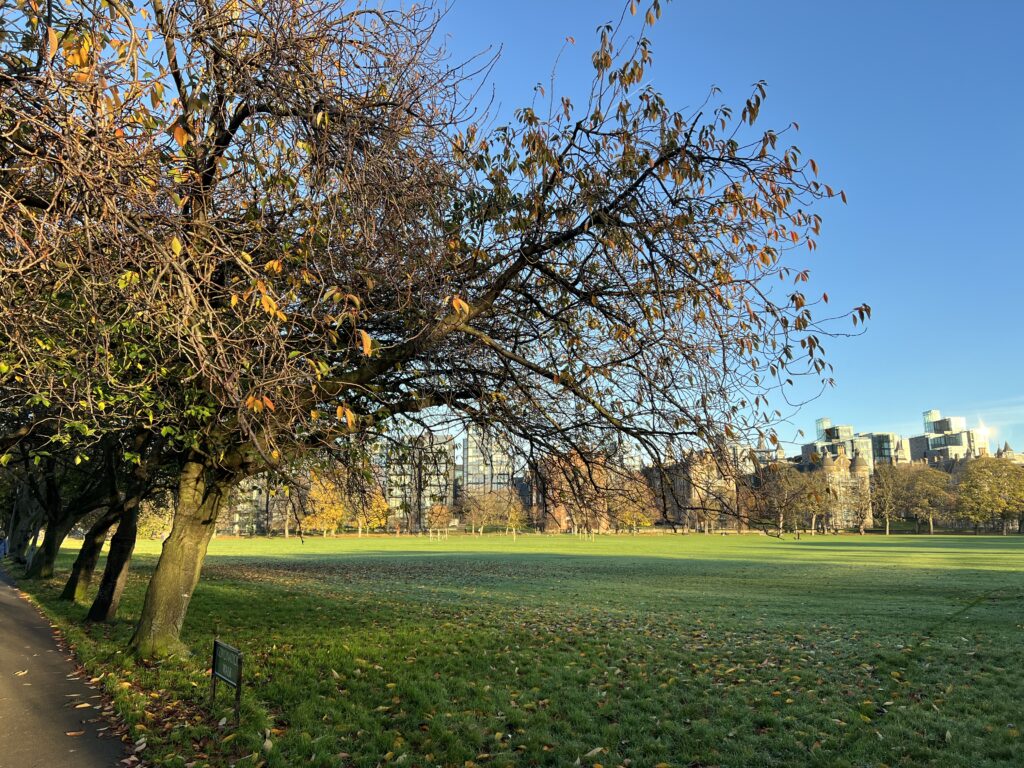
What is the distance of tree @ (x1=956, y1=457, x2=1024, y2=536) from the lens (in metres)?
88.6

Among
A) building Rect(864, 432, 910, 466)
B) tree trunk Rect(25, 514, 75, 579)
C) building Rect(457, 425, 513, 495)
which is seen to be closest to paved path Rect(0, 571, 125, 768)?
building Rect(457, 425, 513, 495)

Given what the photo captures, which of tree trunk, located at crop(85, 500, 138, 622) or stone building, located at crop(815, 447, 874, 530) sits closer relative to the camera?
tree trunk, located at crop(85, 500, 138, 622)

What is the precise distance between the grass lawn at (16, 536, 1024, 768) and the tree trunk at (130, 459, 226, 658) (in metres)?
0.51

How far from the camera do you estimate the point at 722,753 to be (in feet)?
21.5

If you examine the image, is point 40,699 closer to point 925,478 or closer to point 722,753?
point 722,753

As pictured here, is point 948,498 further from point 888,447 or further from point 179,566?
point 179,566

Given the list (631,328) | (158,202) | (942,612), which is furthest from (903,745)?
(942,612)

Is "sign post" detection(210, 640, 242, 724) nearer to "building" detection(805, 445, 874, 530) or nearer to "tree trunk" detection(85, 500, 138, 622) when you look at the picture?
"tree trunk" detection(85, 500, 138, 622)

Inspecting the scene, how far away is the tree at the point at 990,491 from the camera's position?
88.6m

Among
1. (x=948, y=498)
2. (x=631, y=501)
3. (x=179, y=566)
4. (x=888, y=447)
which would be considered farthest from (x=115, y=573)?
(x=888, y=447)

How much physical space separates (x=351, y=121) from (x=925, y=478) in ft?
368

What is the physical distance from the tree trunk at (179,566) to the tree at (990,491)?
105 metres

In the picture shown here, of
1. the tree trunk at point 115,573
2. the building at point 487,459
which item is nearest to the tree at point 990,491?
the building at point 487,459

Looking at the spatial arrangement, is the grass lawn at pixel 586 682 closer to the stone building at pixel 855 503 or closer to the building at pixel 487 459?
the building at pixel 487 459
